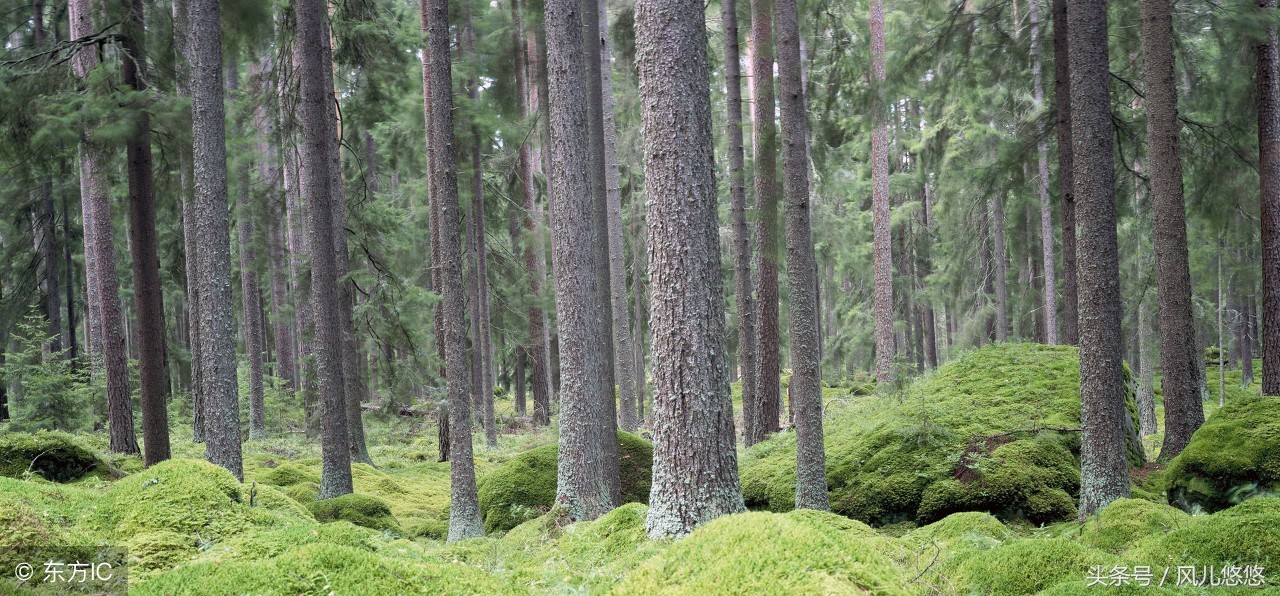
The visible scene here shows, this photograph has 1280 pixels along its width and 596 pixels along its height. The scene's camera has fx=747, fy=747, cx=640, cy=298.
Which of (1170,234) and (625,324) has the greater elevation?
(1170,234)

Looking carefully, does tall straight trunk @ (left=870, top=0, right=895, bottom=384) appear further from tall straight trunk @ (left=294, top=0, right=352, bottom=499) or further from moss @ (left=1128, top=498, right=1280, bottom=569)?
moss @ (left=1128, top=498, right=1280, bottom=569)

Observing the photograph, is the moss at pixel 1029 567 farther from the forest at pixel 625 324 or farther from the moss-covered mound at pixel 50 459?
the moss-covered mound at pixel 50 459

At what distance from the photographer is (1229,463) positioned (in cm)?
724

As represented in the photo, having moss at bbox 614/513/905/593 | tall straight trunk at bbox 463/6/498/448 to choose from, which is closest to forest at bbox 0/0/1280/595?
moss at bbox 614/513/905/593

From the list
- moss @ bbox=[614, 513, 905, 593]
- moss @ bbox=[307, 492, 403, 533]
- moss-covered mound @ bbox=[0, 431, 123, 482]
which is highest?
moss @ bbox=[614, 513, 905, 593]

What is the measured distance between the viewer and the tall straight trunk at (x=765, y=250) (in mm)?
10836

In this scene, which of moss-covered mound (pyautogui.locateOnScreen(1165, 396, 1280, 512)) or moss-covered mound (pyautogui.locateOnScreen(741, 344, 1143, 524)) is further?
moss-covered mound (pyautogui.locateOnScreen(741, 344, 1143, 524))

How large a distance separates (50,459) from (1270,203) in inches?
595

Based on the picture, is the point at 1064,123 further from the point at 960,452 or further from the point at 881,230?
the point at 881,230

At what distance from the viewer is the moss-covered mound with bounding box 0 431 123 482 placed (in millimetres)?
7648

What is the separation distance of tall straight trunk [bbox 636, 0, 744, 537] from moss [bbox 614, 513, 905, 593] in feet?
8.41

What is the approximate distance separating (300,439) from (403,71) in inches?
399

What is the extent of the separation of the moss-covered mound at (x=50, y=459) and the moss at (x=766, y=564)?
7544 millimetres

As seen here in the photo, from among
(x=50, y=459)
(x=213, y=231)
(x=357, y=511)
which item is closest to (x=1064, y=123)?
(x=357, y=511)
